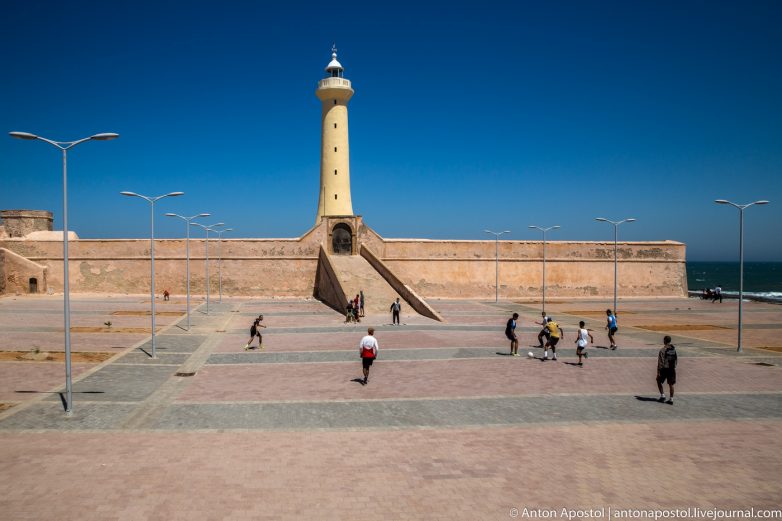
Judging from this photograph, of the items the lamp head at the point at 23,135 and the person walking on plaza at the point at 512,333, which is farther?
the person walking on plaza at the point at 512,333

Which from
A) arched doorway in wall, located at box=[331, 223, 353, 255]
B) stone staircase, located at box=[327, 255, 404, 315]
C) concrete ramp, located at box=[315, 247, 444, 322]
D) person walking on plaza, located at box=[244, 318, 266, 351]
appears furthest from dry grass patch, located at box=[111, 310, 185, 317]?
arched doorway in wall, located at box=[331, 223, 353, 255]

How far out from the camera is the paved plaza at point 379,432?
22.8ft

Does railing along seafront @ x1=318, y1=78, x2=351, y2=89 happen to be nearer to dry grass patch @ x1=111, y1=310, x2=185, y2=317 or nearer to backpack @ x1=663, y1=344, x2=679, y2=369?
dry grass patch @ x1=111, y1=310, x2=185, y2=317

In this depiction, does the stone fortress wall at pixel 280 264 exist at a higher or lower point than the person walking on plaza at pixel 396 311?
higher

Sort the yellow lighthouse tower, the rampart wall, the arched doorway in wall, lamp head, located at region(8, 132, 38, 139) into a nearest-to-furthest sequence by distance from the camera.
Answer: lamp head, located at region(8, 132, 38, 139) → the arched doorway in wall → the rampart wall → the yellow lighthouse tower

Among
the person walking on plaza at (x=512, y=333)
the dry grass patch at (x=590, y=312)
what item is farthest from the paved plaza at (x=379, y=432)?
the dry grass patch at (x=590, y=312)

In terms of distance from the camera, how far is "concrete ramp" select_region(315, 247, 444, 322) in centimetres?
2900

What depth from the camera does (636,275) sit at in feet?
142

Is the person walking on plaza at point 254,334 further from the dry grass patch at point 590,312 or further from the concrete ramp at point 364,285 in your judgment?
the dry grass patch at point 590,312

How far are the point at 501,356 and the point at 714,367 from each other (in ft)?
19.4

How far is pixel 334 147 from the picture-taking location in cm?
4116

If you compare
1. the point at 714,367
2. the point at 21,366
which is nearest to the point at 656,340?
the point at 714,367

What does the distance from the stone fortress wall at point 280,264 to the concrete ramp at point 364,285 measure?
214 cm

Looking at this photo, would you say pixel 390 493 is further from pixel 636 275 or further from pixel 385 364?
pixel 636 275
